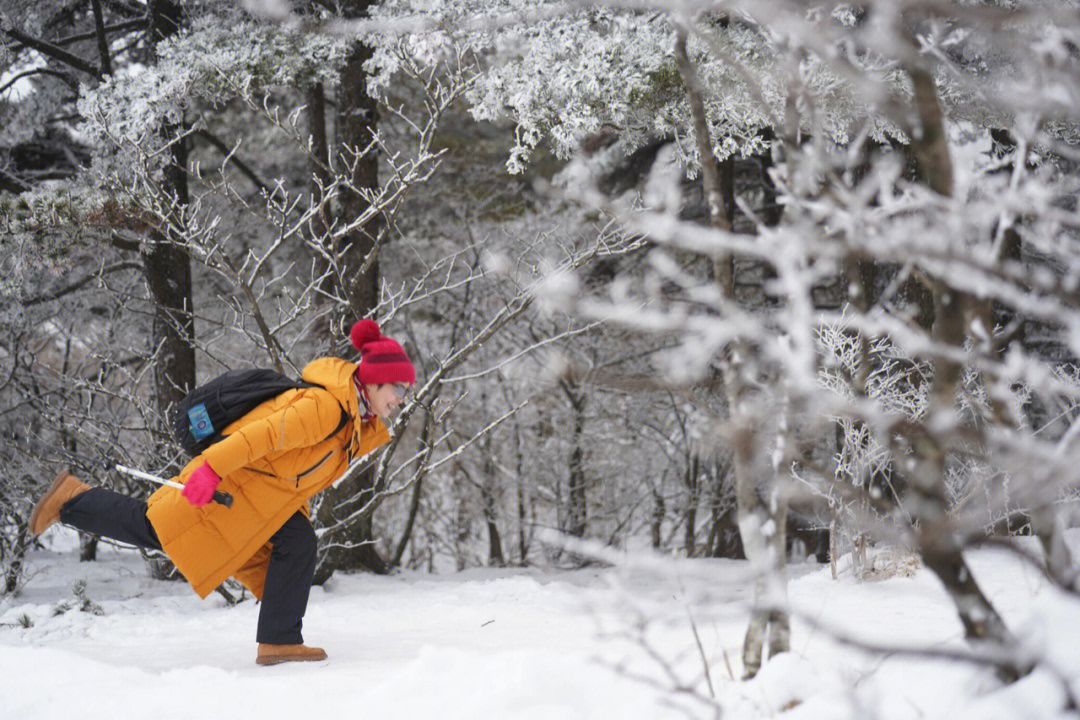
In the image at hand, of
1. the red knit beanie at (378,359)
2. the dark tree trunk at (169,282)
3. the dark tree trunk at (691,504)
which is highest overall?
the dark tree trunk at (169,282)

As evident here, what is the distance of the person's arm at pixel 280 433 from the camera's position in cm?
292

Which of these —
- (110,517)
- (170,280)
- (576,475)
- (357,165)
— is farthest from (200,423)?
(576,475)

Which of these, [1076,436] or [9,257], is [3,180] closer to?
[9,257]

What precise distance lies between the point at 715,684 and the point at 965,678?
64cm

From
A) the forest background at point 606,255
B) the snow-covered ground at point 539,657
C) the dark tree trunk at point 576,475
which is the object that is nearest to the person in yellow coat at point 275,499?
the snow-covered ground at point 539,657

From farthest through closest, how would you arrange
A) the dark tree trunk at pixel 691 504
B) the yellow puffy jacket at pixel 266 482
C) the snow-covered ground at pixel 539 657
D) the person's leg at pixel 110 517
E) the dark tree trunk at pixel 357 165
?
the dark tree trunk at pixel 691 504 → the dark tree trunk at pixel 357 165 → the person's leg at pixel 110 517 → the yellow puffy jacket at pixel 266 482 → the snow-covered ground at pixel 539 657

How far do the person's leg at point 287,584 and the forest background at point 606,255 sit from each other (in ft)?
3.82

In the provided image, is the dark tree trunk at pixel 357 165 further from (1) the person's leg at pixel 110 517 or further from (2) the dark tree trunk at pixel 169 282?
(1) the person's leg at pixel 110 517

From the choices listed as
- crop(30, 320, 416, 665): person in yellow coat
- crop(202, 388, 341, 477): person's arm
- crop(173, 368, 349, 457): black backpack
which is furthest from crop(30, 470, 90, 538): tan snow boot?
crop(202, 388, 341, 477): person's arm

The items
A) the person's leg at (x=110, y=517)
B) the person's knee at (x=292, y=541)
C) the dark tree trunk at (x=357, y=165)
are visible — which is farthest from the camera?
the dark tree trunk at (x=357, y=165)

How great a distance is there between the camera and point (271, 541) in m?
3.36

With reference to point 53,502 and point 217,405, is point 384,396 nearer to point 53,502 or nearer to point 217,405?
point 217,405

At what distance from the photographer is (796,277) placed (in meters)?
1.47

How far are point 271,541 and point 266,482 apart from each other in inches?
12.8
